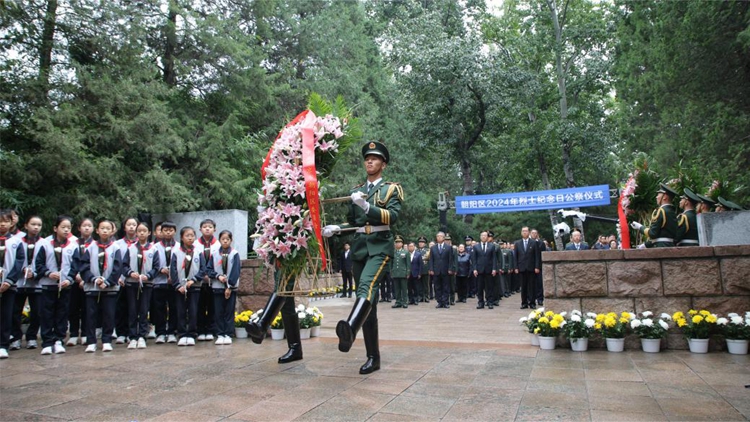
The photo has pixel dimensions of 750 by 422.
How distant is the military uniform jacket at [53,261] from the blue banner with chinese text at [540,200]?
13311mm

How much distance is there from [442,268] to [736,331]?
818cm

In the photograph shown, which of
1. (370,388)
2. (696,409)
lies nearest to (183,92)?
(370,388)

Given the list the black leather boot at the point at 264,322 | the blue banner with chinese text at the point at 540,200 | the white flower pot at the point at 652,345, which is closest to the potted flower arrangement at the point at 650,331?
the white flower pot at the point at 652,345

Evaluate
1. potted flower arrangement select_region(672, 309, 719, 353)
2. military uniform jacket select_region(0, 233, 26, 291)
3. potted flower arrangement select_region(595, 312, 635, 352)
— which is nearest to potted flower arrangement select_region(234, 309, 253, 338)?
military uniform jacket select_region(0, 233, 26, 291)

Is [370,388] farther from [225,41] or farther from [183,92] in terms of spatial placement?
[183,92]

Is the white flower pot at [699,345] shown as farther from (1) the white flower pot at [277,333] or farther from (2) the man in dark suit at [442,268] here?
(2) the man in dark suit at [442,268]

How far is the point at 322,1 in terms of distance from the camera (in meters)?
24.6

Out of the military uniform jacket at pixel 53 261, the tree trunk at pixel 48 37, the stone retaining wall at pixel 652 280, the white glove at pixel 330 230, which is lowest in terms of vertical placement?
the stone retaining wall at pixel 652 280

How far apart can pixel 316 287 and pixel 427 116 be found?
2130 centimetres

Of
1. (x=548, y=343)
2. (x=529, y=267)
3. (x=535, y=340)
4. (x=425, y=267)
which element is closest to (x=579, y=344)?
(x=548, y=343)

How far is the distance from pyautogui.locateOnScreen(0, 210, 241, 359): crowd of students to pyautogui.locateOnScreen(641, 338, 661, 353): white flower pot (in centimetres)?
508

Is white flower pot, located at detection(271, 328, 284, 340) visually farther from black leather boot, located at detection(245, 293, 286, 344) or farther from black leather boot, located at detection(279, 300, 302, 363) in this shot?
black leather boot, located at detection(245, 293, 286, 344)

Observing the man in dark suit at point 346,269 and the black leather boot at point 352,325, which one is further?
the man in dark suit at point 346,269

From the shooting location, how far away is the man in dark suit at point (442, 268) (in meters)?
13.2
